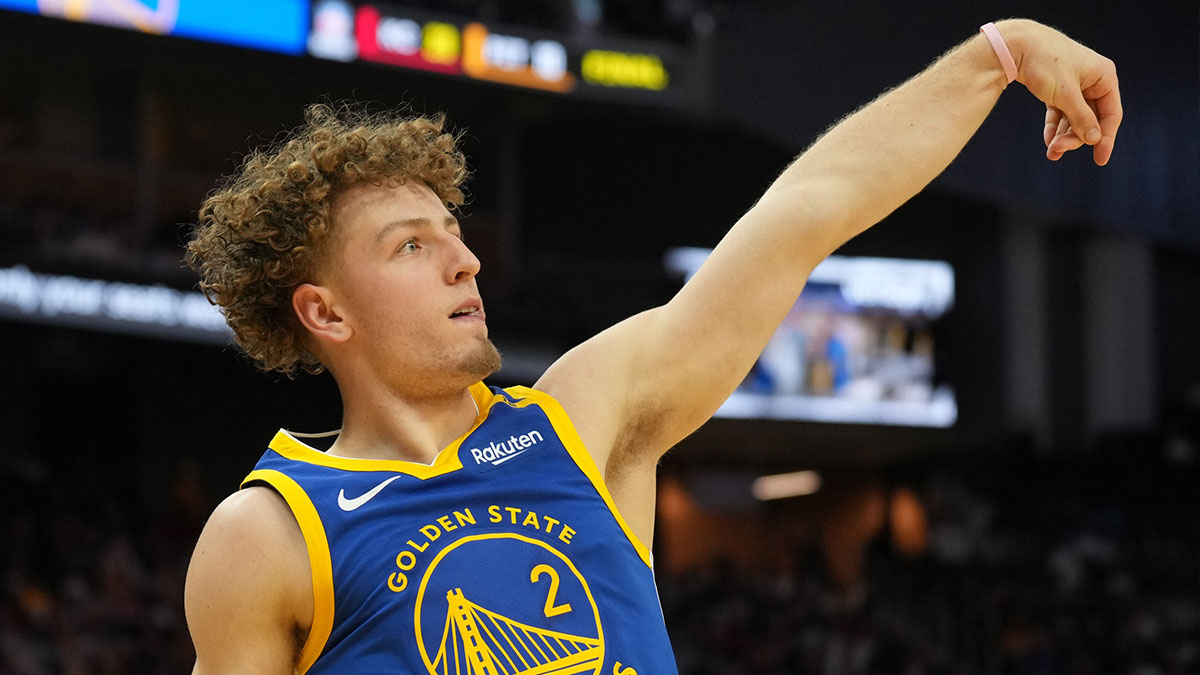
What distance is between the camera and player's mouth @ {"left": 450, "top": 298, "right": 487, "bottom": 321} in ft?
6.50

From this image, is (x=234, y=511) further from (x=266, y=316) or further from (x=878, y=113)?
(x=878, y=113)

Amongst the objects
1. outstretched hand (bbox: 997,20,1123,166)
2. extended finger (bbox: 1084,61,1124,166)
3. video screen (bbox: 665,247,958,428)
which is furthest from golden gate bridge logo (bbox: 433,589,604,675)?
video screen (bbox: 665,247,958,428)

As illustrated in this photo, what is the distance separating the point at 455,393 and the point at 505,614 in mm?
372

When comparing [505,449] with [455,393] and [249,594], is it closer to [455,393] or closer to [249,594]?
[455,393]

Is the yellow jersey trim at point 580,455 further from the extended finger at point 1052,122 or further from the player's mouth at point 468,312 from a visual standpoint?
the extended finger at point 1052,122

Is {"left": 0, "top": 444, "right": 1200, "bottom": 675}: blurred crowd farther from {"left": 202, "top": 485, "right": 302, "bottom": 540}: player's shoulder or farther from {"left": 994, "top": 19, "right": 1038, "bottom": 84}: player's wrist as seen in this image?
{"left": 994, "top": 19, "right": 1038, "bottom": 84}: player's wrist

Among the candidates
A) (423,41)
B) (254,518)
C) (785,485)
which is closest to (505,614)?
(254,518)

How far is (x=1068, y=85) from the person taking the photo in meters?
2.18

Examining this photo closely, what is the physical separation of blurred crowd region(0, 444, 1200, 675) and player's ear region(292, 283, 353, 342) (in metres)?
8.11

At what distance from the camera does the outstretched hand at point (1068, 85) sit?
219 cm

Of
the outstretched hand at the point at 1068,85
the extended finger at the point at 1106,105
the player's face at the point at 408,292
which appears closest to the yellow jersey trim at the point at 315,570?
the player's face at the point at 408,292

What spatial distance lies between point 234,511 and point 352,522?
0.16m

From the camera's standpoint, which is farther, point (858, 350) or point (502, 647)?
point (858, 350)

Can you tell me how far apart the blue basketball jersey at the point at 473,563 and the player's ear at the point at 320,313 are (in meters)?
0.17
